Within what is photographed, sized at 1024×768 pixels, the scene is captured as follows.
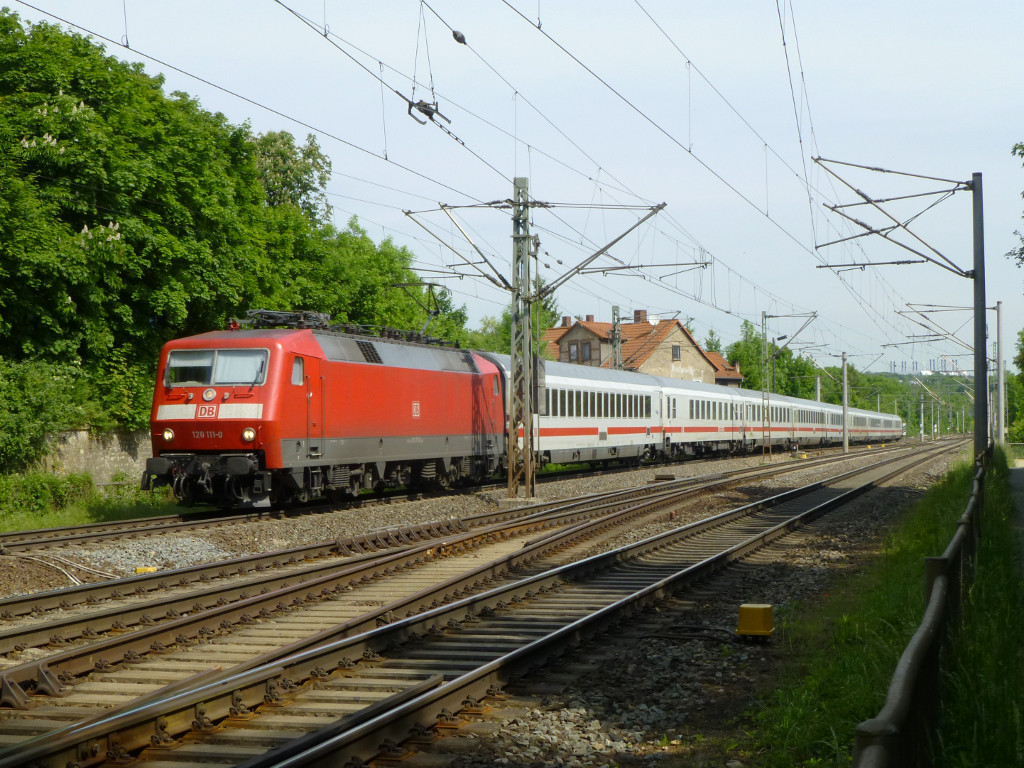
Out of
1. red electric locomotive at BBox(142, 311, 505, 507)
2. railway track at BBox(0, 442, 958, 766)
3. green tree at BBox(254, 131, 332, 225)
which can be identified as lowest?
railway track at BBox(0, 442, 958, 766)

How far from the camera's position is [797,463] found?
44.4 metres

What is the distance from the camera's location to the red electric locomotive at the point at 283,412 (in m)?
18.1

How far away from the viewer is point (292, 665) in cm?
759

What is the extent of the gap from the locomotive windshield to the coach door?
3.14 feet

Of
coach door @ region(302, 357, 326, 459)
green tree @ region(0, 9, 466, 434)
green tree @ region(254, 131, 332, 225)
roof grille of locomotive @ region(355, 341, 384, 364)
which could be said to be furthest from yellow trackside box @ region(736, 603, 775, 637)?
green tree @ region(254, 131, 332, 225)

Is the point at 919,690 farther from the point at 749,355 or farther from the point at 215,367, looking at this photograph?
the point at 749,355

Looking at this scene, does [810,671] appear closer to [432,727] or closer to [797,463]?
[432,727]

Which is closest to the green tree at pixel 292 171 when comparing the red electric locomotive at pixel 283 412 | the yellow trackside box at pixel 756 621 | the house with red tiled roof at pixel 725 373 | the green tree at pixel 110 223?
the green tree at pixel 110 223

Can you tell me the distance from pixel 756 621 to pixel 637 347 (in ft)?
243

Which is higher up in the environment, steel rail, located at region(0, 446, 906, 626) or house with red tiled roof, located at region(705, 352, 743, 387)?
house with red tiled roof, located at region(705, 352, 743, 387)

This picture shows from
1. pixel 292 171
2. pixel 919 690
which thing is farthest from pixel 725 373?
pixel 919 690

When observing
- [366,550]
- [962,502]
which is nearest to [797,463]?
[962,502]

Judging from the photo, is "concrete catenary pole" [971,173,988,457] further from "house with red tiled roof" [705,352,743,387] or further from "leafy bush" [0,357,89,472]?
"house with red tiled roof" [705,352,743,387]

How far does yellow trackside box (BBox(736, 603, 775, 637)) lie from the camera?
362 inches
